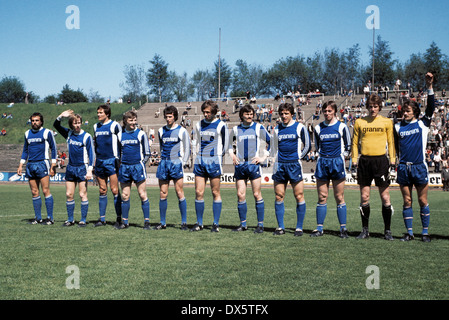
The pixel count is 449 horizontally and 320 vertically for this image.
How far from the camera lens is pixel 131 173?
29.7 ft

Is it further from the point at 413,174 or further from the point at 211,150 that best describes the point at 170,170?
the point at 413,174

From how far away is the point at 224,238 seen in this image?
25.9 feet

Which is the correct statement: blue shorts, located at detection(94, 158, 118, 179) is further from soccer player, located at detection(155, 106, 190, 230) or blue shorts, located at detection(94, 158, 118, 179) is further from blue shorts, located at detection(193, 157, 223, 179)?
blue shorts, located at detection(193, 157, 223, 179)

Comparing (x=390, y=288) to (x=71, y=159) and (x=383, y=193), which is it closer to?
(x=383, y=193)

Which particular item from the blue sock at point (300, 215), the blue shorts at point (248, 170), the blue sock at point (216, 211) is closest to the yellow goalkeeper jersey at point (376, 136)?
the blue sock at point (300, 215)

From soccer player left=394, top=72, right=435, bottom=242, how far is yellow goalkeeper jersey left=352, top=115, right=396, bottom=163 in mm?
185

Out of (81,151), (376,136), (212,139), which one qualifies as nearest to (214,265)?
(212,139)

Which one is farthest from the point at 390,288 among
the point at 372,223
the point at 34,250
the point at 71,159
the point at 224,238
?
the point at 71,159

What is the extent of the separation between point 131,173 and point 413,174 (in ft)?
16.6

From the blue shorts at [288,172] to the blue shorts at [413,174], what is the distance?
168 cm

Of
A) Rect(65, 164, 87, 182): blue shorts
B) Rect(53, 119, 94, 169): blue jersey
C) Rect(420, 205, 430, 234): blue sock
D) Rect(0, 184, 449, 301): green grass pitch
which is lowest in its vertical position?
Rect(0, 184, 449, 301): green grass pitch

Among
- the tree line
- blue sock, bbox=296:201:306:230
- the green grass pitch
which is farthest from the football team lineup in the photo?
the tree line

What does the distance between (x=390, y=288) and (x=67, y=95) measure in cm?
9207

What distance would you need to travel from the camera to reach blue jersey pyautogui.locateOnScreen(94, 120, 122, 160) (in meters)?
9.23
